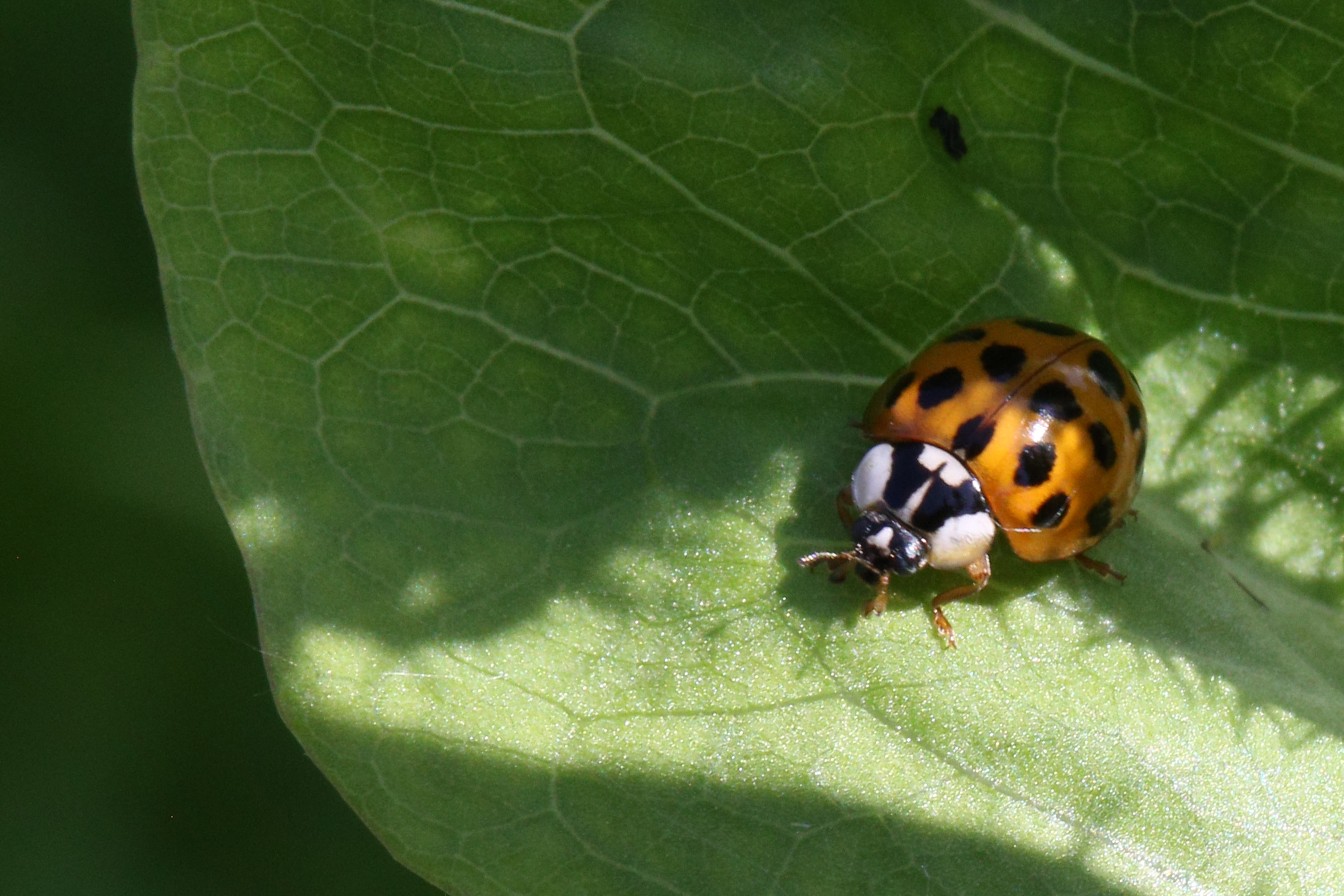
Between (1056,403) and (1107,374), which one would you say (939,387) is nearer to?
(1056,403)

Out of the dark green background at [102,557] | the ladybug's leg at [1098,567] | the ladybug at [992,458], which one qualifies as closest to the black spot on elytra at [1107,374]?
the ladybug at [992,458]

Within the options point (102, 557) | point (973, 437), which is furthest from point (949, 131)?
point (102, 557)

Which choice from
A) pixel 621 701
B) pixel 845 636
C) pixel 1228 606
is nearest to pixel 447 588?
pixel 621 701

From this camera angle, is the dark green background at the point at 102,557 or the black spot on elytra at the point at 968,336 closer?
the black spot on elytra at the point at 968,336

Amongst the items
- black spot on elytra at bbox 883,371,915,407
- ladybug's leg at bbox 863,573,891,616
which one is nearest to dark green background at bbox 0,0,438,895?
ladybug's leg at bbox 863,573,891,616

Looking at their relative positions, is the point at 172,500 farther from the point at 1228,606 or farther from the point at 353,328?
the point at 1228,606

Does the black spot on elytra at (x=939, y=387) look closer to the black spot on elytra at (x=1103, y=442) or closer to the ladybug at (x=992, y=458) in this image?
the ladybug at (x=992, y=458)
